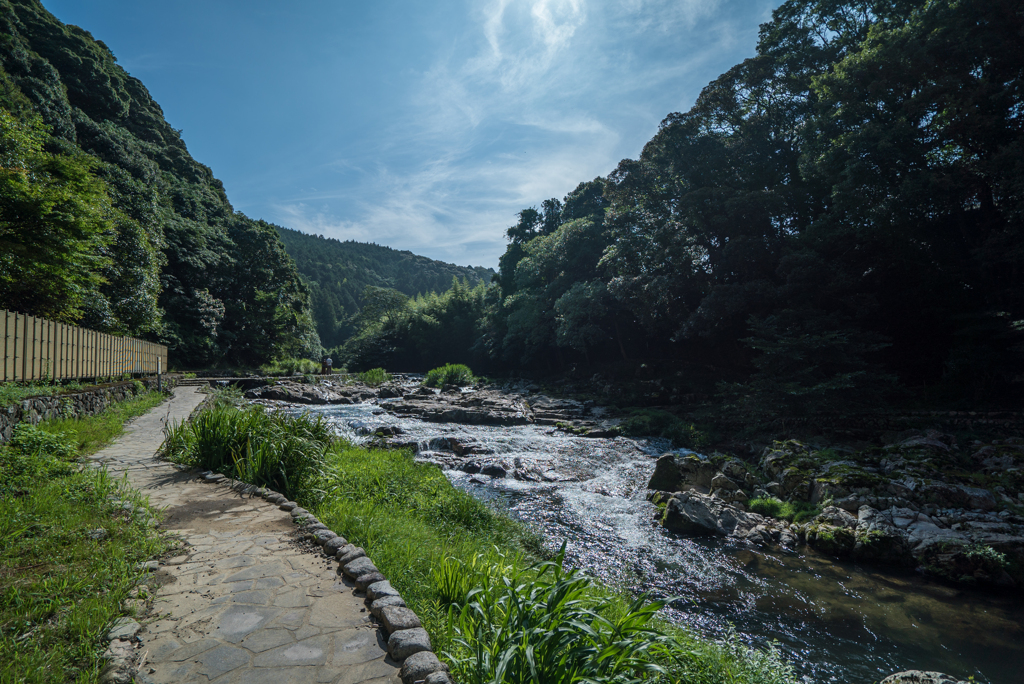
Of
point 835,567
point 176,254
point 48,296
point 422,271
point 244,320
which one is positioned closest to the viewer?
point 835,567

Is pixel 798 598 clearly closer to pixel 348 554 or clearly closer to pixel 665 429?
pixel 348 554

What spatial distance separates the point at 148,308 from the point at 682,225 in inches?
883

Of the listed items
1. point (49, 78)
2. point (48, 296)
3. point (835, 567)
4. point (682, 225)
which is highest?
point (49, 78)

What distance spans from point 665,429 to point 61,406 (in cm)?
1373

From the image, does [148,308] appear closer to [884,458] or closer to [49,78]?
[49,78]

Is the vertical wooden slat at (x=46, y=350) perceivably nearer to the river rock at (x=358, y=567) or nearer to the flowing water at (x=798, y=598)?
the flowing water at (x=798, y=598)

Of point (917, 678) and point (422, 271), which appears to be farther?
point (422, 271)

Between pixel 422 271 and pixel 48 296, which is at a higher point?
pixel 422 271

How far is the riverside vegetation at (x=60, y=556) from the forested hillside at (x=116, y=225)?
6.92m

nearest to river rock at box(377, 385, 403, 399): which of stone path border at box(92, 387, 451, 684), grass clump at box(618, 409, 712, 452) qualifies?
grass clump at box(618, 409, 712, 452)

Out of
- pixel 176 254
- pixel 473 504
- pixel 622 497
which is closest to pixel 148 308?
pixel 176 254

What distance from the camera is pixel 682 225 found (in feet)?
59.7

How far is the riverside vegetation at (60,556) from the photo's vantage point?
1.91 metres

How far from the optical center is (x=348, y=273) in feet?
266
